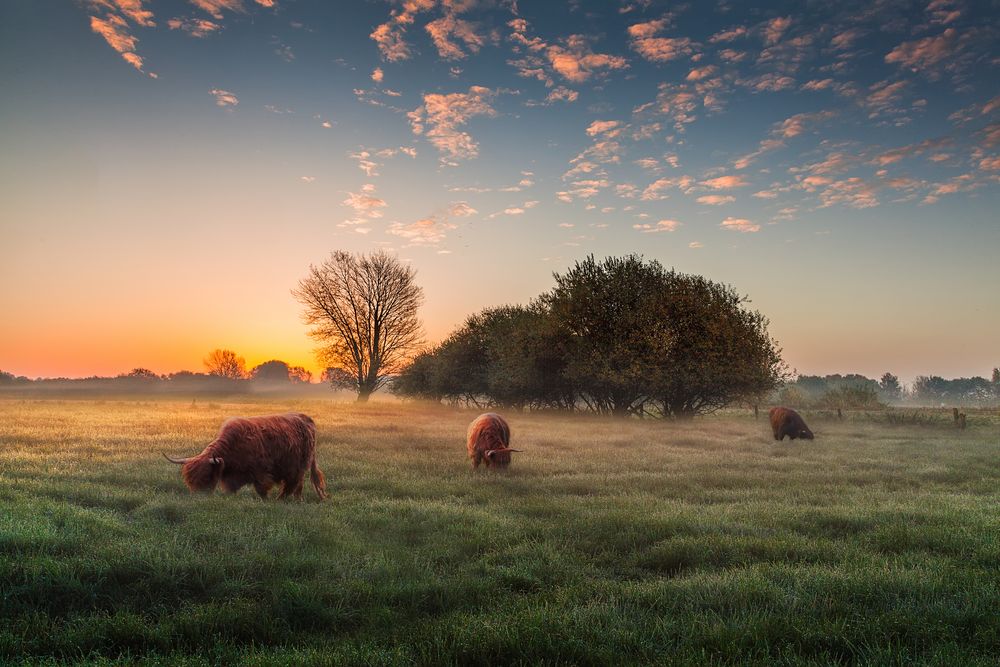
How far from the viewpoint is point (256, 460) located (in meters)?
10.4

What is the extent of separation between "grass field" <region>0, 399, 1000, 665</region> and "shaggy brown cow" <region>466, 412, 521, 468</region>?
45.8 inches

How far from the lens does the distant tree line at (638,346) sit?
37.0 metres

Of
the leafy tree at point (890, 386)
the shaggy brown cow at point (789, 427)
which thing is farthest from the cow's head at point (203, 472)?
the leafy tree at point (890, 386)

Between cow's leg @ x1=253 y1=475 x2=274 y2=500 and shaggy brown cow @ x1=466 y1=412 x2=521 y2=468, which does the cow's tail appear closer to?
cow's leg @ x1=253 y1=475 x2=274 y2=500

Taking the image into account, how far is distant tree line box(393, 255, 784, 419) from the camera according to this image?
3703 cm

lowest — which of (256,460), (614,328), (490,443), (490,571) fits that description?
(490,571)

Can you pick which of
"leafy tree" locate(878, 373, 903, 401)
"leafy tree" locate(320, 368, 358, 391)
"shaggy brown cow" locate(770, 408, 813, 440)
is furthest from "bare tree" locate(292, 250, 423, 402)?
"leafy tree" locate(878, 373, 903, 401)

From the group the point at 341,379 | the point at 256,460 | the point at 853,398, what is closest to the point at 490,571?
the point at 256,460

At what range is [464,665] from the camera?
4398 mm

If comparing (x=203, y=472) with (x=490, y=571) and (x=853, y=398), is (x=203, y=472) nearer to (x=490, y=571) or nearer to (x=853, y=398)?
(x=490, y=571)

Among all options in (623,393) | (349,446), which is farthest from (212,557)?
(623,393)

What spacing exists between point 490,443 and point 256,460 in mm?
6574

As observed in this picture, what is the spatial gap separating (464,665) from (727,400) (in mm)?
39003

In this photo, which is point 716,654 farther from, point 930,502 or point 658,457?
point 658,457
